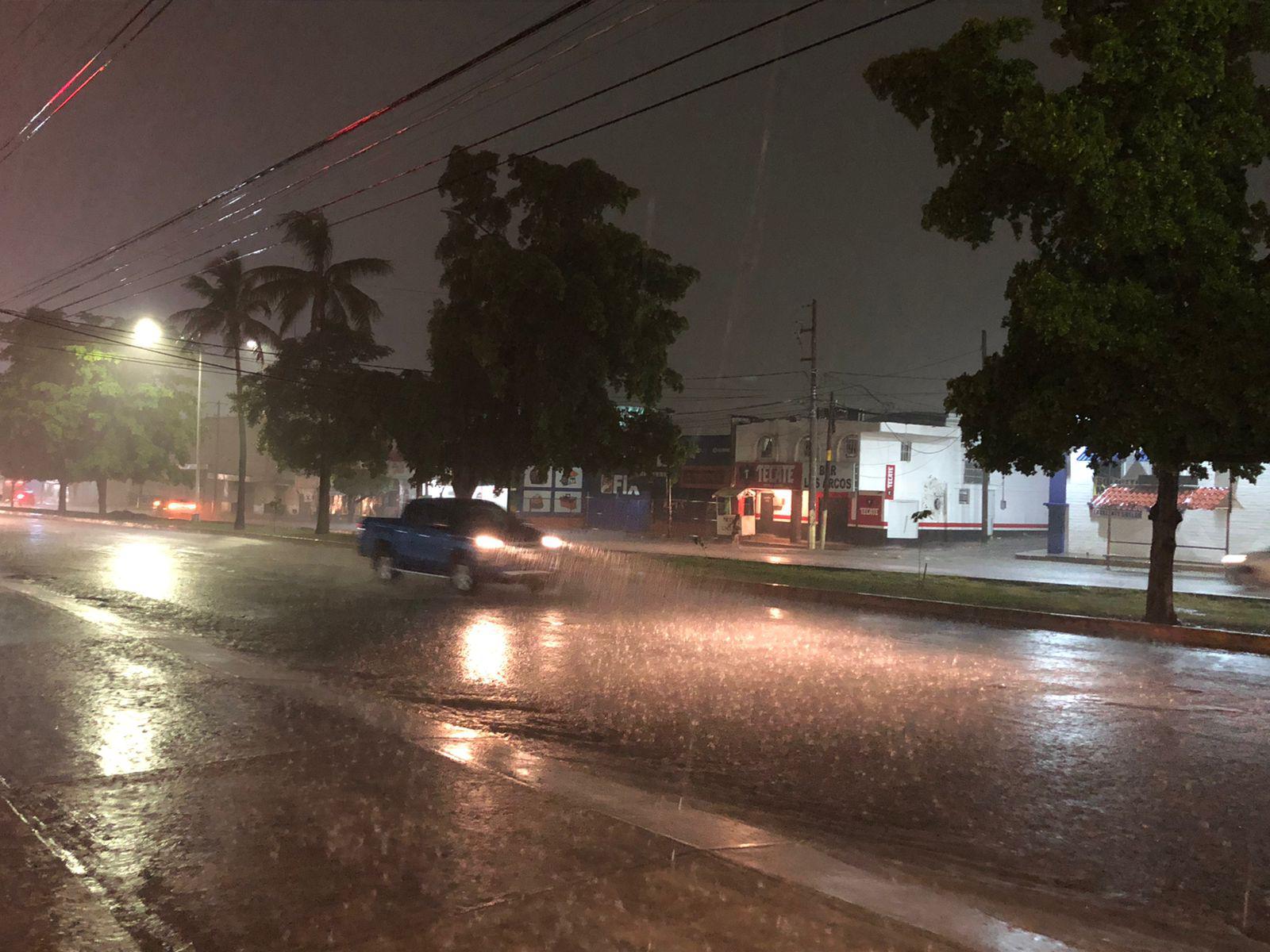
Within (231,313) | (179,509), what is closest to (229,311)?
(231,313)

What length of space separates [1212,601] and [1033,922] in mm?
18379

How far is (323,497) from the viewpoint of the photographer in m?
40.5

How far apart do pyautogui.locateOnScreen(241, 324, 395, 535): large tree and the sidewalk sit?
9433 millimetres

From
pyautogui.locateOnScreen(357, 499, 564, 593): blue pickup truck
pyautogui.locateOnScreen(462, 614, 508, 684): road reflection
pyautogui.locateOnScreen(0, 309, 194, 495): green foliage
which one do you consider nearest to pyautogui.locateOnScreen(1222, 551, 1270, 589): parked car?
pyautogui.locateOnScreen(357, 499, 564, 593): blue pickup truck

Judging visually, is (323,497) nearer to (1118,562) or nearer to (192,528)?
(192,528)

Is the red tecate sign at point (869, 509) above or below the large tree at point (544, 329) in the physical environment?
below

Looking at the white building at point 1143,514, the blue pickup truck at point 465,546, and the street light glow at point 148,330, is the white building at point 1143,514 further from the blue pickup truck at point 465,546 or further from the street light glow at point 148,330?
the street light glow at point 148,330

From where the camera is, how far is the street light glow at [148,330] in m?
43.8

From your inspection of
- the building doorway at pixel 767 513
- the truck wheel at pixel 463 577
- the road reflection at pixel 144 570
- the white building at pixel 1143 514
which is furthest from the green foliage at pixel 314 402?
the white building at pixel 1143 514

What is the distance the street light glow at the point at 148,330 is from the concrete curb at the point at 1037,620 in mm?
34201

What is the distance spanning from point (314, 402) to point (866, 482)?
85.4 feet

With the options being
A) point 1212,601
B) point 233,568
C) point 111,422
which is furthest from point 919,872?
point 111,422

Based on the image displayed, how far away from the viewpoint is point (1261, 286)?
1354 centimetres

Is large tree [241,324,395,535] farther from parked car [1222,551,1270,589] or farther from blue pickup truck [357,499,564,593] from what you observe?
parked car [1222,551,1270,589]
